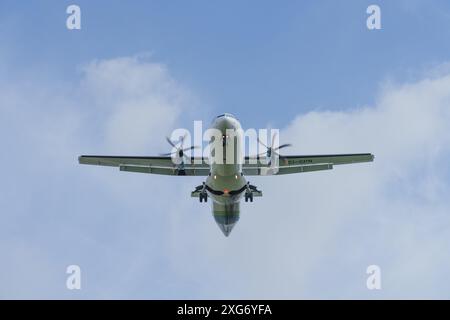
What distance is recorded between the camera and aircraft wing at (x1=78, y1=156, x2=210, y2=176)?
39594 mm

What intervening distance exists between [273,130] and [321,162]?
621 cm

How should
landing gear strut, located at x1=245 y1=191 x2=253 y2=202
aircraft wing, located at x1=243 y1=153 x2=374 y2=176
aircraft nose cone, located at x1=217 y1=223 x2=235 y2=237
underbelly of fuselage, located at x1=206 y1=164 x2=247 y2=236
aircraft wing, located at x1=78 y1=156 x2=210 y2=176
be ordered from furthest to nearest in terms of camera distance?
aircraft nose cone, located at x1=217 y1=223 x2=235 y2=237 < aircraft wing, located at x1=243 y1=153 x2=374 y2=176 < aircraft wing, located at x1=78 y1=156 x2=210 y2=176 < landing gear strut, located at x1=245 y1=191 x2=253 y2=202 < underbelly of fuselage, located at x1=206 y1=164 x2=247 y2=236

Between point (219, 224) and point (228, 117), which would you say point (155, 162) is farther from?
point (228, 117)

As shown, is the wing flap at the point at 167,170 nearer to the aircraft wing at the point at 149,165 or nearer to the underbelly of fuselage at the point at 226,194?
the aircraft wing at the point at 149,165

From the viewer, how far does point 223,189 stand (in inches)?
1404

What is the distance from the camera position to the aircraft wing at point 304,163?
40000 mm

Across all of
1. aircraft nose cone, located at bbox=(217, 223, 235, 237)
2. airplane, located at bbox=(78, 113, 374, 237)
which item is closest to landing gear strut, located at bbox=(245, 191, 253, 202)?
airplane, located at bbox=(78, 113, 374, 237)

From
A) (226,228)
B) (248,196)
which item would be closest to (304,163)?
(248,196)

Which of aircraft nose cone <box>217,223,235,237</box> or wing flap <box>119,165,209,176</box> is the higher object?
wing flap <box>119,165,209,176</box>

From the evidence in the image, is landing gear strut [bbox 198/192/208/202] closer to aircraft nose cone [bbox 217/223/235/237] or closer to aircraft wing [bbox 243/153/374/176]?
aircraft nose cone [bbox 217/223/235/237]

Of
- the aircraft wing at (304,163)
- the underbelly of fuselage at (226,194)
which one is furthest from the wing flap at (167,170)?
the aircraft wing at (304,163)

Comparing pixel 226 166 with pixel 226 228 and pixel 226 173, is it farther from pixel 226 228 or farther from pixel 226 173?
pixel 226 228
